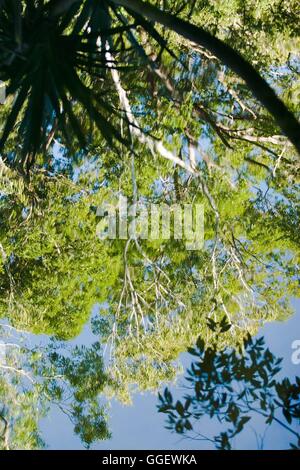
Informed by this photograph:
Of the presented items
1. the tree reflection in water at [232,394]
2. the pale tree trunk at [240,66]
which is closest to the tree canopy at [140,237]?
the pale tree trunk at [240,66]

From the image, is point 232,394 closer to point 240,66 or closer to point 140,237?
point 240,66

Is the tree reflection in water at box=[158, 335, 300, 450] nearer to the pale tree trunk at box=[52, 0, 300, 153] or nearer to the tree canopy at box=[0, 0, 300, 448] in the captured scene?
the pale tree trunk at box=[52, 0, 300, 153]

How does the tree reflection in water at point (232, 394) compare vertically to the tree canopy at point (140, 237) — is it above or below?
below

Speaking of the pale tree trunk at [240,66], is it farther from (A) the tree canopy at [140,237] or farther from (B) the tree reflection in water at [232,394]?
(A) the tree canopy at [140,237]

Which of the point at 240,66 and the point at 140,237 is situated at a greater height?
the point at 140,237

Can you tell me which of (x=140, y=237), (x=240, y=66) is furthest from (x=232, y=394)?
(x=140, y=237)

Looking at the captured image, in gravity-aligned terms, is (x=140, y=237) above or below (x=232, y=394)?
above

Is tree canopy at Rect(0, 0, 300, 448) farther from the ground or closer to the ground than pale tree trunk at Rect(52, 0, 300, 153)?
farther from the ground

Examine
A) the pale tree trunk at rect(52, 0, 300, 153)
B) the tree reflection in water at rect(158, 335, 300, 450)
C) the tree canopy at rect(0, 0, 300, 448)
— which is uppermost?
the tree canopy at rect(0, 0, 300, 448)

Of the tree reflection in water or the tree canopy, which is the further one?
the tree canopy

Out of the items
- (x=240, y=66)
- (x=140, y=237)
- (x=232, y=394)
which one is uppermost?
(x=140, y=237)

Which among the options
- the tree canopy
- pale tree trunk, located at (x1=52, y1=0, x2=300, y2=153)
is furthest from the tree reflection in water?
the tree canopy

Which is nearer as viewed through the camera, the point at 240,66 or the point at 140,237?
the point at 240,66

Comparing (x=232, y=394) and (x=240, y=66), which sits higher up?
(x=240, y=66)
